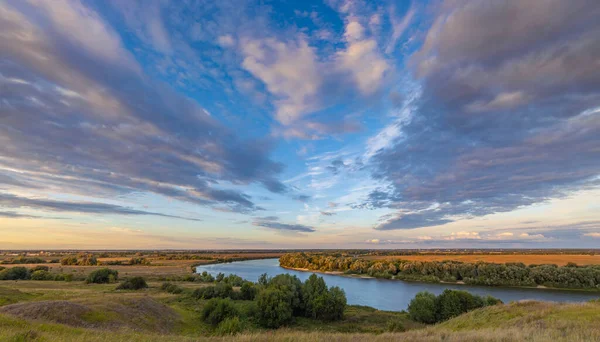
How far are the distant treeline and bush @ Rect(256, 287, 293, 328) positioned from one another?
62.9 meters

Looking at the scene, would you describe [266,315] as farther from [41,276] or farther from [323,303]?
[41,276]

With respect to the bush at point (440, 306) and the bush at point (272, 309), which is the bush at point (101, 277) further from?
the bush at point (440, 306)

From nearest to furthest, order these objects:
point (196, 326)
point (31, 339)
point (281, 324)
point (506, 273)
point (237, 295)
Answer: point (31, 339), point (196, 326), point (281, 324), point (237, 295), point (506, 273)

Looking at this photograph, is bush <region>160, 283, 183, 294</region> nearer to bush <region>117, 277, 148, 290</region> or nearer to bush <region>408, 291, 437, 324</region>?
bush <region>117, 277, 148, 290</region>

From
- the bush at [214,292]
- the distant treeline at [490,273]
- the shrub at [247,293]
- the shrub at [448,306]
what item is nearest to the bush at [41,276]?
the bush at [214,292]

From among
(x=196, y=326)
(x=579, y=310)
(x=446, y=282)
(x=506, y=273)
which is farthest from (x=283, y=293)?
(x=506, y=273)

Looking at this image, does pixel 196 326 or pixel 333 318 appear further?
pixel 333 318

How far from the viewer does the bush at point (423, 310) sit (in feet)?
116

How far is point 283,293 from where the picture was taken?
33.9m

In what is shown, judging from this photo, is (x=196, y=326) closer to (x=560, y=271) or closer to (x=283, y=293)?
(x=283, y=293)

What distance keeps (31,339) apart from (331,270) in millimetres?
109813

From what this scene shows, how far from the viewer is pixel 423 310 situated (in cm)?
3541

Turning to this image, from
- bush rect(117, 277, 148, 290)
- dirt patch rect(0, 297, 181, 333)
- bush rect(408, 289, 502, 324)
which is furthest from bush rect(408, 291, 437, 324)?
bush rect(117, 277, 148, 290)

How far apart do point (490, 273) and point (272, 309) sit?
70.1 m
